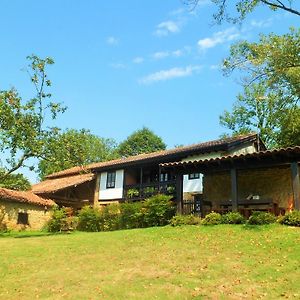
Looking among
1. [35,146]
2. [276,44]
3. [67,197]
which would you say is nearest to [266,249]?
[276,44]

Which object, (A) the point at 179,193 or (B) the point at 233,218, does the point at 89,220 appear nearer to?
(A) the point at 179,193

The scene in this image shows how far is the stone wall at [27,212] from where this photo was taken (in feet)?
102

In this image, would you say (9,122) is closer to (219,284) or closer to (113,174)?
(113,174)

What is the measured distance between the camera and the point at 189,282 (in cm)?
1105

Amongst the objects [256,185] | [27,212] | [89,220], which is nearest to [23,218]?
[27,212]

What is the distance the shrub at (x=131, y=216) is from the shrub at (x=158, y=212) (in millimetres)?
704

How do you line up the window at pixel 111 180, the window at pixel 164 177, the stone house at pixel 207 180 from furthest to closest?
the window at pixel 111 180
the window at pixel 164 177
the stone house at pixel 207 180

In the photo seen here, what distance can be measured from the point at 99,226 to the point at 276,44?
51.7ft

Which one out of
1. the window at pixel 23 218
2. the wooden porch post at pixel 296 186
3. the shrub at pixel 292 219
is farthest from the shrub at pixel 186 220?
the window at pixel 23 218

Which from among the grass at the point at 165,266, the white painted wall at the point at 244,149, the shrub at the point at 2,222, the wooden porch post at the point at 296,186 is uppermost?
the white painted wall at the point at 244,149

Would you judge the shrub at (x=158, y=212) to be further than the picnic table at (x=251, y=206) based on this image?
Yes

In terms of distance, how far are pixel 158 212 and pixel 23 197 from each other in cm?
1543

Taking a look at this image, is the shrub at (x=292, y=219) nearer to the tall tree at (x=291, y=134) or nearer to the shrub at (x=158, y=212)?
the shrub at (x=158, y=212)

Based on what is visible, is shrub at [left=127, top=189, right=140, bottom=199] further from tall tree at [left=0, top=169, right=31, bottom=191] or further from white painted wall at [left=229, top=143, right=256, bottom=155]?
tall tree at [left=0, top=169, right=31, bottom=191]
